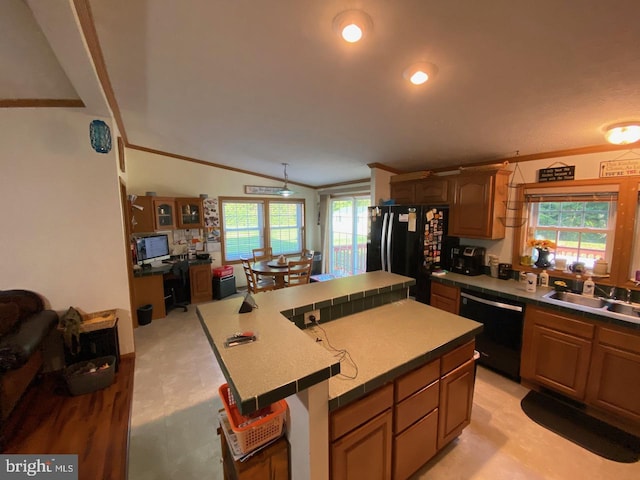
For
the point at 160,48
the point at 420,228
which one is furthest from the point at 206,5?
the point at 420,228

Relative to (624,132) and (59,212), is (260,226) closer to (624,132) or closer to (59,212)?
(59,212)

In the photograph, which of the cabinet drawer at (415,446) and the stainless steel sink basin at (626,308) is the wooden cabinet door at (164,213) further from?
the stainless steel sink basin at (626,308)

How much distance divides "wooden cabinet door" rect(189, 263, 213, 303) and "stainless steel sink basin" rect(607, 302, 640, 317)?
5058 mm

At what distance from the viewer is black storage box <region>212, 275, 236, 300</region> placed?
4918 mm

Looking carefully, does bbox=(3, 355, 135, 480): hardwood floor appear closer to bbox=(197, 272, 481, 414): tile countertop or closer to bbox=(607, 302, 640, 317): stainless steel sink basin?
bbox=(197, 272, 481, 414): tile countertop

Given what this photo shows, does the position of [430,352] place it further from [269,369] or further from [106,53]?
[106,53]

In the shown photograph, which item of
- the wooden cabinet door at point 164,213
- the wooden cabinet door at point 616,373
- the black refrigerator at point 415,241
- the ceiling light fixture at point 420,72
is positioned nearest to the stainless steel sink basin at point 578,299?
the wooden cabinet door at point 616,373

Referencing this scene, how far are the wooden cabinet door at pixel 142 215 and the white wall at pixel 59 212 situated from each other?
1.36 m

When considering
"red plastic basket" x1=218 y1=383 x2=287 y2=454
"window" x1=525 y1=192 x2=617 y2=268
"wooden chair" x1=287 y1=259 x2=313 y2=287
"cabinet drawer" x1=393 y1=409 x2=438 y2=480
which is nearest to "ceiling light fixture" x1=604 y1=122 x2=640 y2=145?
"window" x1=525 y1=192 x2=617 y2=268

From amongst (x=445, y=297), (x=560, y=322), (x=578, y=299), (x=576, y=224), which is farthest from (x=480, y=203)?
(x=560, y=322)

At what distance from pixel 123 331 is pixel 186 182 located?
282 centimetres

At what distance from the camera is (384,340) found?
5.37 feet

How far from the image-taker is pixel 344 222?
580 centimetres

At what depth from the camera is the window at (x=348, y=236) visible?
17.6 feet
